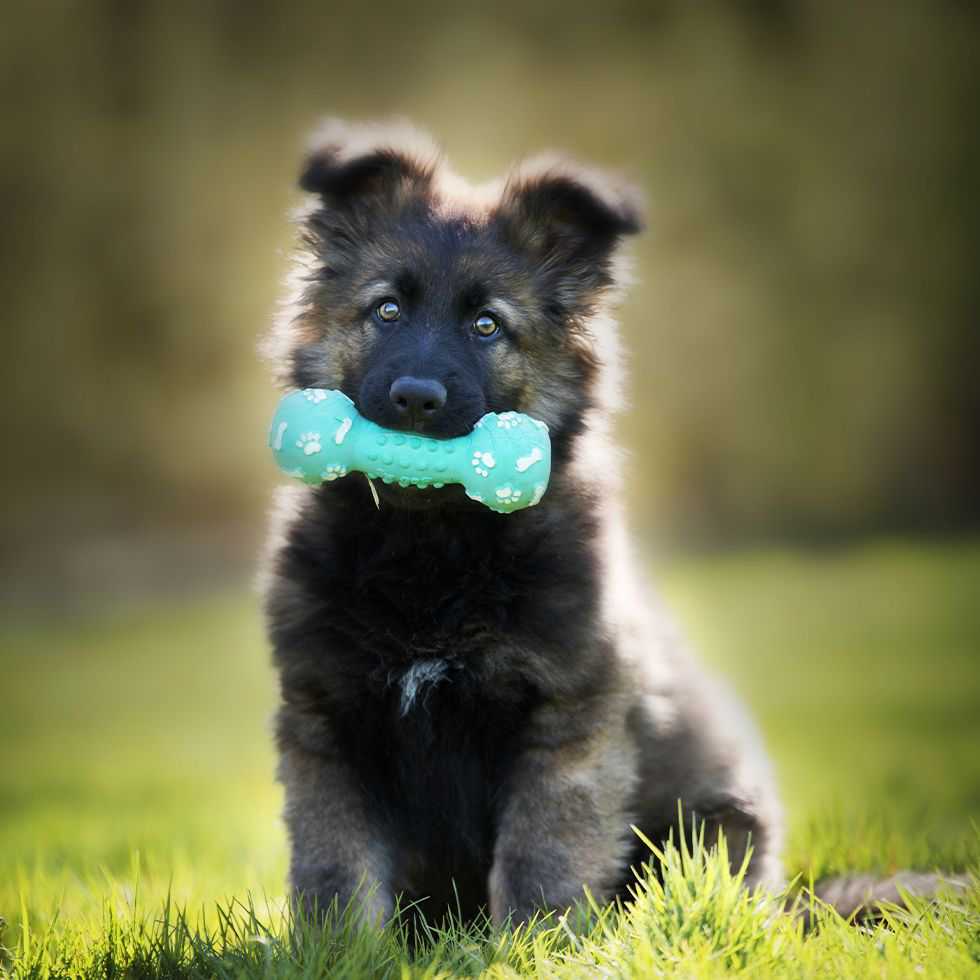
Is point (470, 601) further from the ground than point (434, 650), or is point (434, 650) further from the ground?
point (470, 601)

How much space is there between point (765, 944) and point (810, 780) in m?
4.05

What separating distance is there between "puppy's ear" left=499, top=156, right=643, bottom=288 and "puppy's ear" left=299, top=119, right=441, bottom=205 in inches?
12.9

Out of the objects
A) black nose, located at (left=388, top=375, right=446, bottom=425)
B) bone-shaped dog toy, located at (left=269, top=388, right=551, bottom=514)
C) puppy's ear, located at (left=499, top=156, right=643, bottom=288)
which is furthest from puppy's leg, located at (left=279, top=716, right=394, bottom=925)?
puppy's ear, located at (left=499, top=156, right=643, bottom=288)

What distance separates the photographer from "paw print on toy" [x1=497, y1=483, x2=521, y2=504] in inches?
120

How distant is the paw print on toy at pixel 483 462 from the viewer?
3.07 m

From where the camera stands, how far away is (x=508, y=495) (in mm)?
3061

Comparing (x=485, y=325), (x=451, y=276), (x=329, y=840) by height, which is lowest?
(x=329, y=840)

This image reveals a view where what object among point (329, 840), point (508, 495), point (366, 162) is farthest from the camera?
point (366, 162)

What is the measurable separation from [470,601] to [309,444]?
654 mm

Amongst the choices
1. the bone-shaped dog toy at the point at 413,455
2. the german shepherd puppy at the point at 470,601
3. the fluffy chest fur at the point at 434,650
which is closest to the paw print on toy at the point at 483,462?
the bone-shaped dog toy at the point at 413,455

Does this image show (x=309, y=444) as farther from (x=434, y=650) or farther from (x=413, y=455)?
(x=434, y=650)

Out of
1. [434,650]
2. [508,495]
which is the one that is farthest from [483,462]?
[434,650]

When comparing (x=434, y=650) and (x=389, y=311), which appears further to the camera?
(x=389, y=311)

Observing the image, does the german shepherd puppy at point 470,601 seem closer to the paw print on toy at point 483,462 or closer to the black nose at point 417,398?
the black nose at point 417,398
